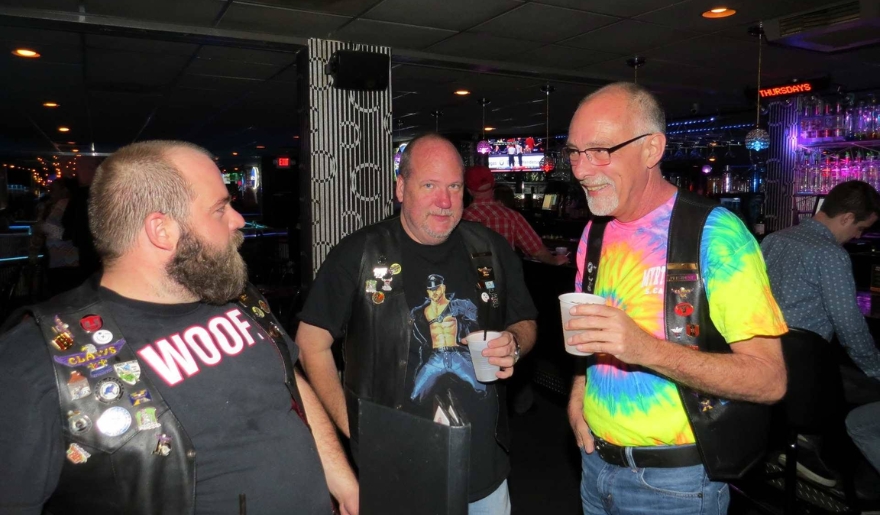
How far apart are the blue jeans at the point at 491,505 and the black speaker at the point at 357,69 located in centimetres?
435

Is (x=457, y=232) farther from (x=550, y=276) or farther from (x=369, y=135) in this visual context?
(x=369, y=135)

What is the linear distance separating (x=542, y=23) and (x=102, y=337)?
16.2ft

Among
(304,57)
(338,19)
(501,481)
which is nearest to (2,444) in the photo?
(501,481)

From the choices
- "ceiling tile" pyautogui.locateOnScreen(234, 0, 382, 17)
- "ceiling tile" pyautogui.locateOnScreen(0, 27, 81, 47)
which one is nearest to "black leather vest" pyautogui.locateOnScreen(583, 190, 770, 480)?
"ceiling tile" pyautogui.locateOnScreen(234, 0, 382, 17)

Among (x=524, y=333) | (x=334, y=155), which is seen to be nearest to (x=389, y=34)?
(x=334, y=155)

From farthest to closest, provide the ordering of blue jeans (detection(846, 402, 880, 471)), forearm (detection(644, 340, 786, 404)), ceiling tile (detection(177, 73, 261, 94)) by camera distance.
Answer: ceiling tile (detection(177, 73, 261, 94)) < blue jeans (detection(846, 402, 880, 471)) < forearm (detection(644, 340, 786, 404))

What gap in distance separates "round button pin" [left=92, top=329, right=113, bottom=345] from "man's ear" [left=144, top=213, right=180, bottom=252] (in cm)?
25

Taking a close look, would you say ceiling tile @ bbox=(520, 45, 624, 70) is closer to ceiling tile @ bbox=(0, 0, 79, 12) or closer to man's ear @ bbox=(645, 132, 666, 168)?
ceiling tile @ bbox=(0, 0, 79, 12)

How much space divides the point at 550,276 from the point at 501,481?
291cm

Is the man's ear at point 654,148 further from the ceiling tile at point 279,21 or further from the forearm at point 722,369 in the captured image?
the ceiling tile at point 279,21

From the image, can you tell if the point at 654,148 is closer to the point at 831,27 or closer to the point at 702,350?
the point at 702,350

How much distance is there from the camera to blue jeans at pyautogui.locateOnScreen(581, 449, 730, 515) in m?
1.62

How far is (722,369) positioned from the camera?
1.44 metres

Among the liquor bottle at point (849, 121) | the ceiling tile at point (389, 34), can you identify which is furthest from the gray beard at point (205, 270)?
the liquor bottle at point (849, 121)
